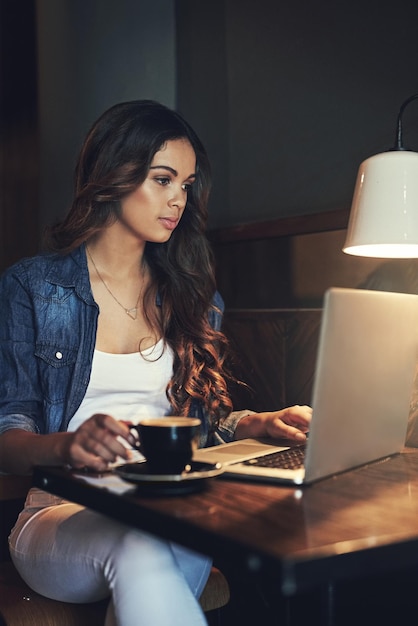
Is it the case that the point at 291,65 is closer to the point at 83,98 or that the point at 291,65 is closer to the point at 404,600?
the point at 83,98

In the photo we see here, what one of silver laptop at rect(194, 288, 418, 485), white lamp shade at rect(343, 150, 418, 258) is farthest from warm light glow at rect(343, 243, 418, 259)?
silver laptop at rect(194, 288, 418, 485)

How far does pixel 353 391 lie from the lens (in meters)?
1.21

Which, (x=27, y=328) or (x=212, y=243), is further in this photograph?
(x=212, y=243)

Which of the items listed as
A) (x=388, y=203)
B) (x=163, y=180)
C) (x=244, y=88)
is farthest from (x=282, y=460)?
(x=244, y=88)

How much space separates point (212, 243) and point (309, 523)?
173 centimetres

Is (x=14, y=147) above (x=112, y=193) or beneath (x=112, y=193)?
above

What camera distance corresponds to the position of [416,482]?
1276 mm

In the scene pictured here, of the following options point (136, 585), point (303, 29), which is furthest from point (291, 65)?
point (136, 585)

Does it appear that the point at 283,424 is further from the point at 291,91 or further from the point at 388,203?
the point at 291,91

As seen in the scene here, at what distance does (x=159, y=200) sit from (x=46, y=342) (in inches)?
16.5

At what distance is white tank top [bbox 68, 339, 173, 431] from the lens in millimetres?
1749

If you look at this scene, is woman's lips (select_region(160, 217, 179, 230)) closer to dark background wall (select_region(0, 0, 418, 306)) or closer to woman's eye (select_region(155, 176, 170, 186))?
woman's eye (select_region(155, 176, 170, 186))

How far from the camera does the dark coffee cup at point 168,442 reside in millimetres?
1156

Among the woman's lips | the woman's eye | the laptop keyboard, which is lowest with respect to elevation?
the laptop keyboard
